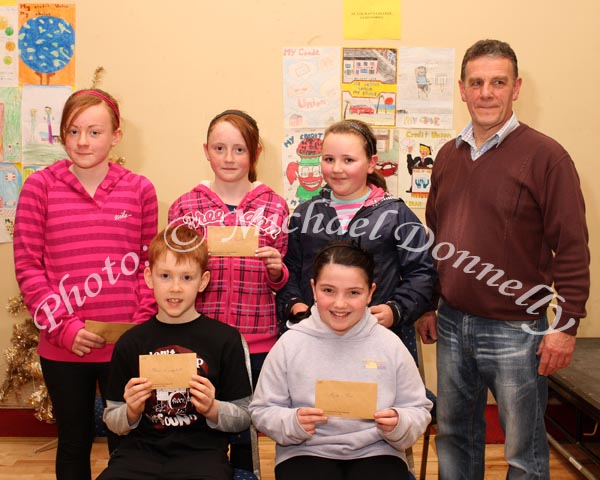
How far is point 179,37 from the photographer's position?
339cm

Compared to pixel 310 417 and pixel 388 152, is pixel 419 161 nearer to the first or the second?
pixel 388 152

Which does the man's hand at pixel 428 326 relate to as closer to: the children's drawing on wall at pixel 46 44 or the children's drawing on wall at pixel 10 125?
the children's drawing on wall at pixel 46 44

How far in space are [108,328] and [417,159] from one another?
2.08 m

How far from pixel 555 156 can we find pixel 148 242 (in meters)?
1.62

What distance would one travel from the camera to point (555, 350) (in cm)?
216

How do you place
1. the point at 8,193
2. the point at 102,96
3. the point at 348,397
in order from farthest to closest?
the point at 8,193 → the point at 102,96 → the point at 348,397

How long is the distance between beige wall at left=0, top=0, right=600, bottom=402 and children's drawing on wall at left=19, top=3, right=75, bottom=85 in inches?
2.5

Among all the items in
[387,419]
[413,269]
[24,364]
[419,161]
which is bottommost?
[24,364]

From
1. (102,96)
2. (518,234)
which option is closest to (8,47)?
(102,96)

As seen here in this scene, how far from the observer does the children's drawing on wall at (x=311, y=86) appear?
3.42 m

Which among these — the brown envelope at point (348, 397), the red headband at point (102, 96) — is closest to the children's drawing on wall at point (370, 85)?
the red headband at point (102, 96)

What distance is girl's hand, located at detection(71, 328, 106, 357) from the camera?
2.21 meters

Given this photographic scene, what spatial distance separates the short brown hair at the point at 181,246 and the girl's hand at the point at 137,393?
438 millimetres

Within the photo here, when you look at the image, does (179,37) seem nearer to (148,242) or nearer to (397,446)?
(148,242)
